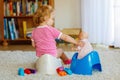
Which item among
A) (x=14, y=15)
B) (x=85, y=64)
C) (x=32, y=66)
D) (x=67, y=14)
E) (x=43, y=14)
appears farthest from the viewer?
(x=67, y=14)

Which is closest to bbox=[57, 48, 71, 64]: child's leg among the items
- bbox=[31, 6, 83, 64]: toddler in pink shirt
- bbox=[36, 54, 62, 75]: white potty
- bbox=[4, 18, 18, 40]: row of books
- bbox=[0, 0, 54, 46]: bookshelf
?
bbox=[31, 6, 83, 64]: toddler in pink shirt

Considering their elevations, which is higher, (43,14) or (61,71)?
(43,14)

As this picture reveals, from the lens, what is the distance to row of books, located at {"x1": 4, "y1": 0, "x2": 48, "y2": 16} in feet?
11.8

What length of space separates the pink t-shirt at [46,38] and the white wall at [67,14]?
1.62 meters

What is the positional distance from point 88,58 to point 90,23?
1541 millimetres

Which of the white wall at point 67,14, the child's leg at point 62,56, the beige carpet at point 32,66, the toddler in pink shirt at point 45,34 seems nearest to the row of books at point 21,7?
the white wall at point 67,14

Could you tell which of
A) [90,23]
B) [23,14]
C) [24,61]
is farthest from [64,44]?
[24,61]

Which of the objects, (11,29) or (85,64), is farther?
(11,29)

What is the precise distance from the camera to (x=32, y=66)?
2299 millimetres

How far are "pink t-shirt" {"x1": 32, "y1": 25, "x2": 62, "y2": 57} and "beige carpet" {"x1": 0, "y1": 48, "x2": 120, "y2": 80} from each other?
0.22 m

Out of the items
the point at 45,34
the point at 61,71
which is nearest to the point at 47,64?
the point at 61,71

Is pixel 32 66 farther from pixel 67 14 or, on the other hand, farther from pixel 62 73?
pixel 67 14

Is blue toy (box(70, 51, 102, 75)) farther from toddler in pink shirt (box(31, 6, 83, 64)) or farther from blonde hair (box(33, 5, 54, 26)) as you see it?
blonde hair (box(33, 5, 54, 26))

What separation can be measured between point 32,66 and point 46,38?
1.13 ft
